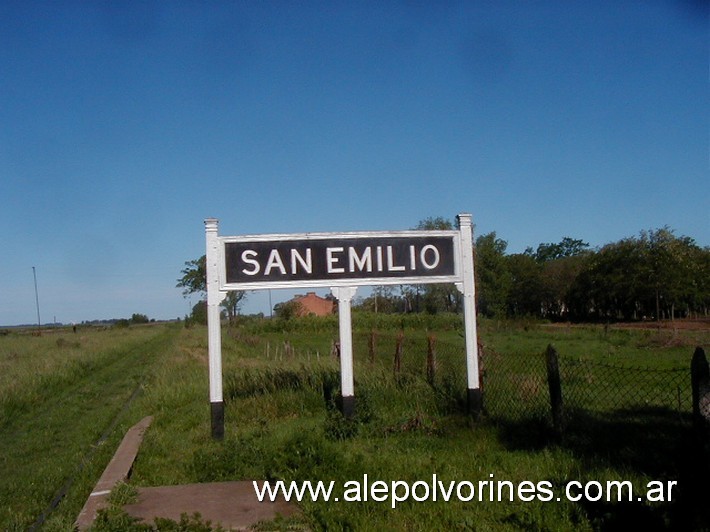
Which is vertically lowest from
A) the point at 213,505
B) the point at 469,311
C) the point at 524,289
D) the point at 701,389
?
the point at 213,505

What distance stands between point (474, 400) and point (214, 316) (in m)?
3.63

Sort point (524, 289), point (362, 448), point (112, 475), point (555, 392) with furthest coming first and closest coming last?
point (524, 289)
point (362, 448)
point (555, 392)
point (112, 475)

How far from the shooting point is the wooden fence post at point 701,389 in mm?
4566

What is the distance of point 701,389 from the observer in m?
4.66

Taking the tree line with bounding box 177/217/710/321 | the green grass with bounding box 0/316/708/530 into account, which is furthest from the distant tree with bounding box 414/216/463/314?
the green grass with bounding box 0/316/708/530

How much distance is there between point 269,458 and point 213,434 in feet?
5.31

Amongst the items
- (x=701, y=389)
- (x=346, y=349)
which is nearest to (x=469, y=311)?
(x=346, y=349)

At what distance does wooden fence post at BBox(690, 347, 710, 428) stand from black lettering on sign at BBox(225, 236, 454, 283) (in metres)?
4.58

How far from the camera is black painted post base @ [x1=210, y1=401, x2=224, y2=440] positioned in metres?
8.30

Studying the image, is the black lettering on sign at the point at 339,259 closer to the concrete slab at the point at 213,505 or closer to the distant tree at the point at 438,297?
the concrete slab at the point at 213,505

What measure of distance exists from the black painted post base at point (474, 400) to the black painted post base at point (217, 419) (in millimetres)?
3270

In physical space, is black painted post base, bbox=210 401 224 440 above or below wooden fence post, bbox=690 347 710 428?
below

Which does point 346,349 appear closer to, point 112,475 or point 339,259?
point 339,259

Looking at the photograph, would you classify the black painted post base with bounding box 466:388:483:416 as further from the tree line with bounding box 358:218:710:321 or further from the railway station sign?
the tree line with bounding box 358:218:710:321
